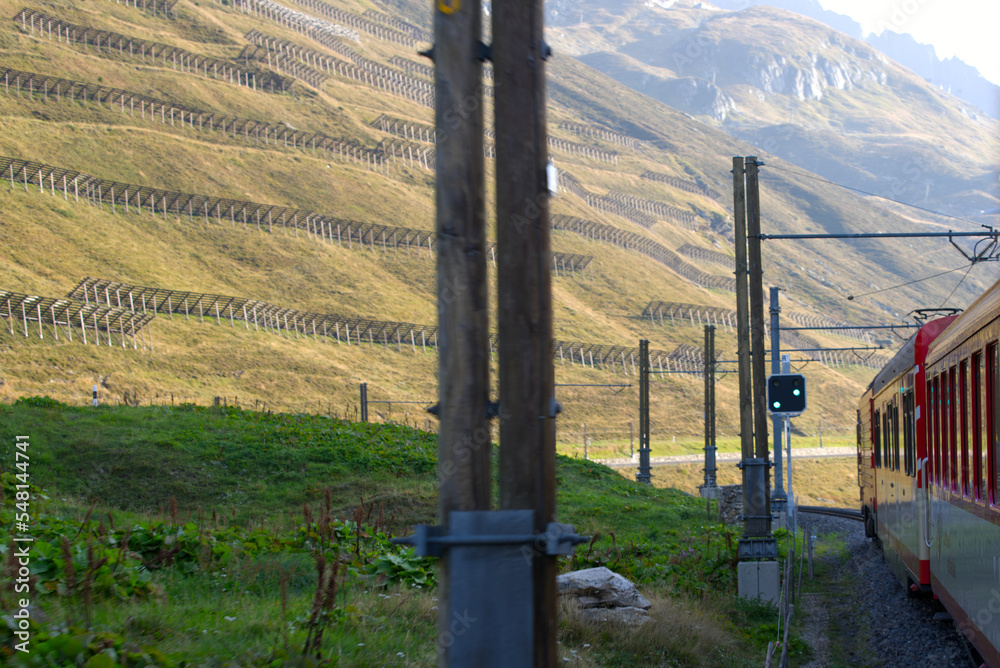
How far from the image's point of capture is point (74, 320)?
51594mm

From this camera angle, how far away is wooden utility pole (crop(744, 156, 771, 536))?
39.9ft

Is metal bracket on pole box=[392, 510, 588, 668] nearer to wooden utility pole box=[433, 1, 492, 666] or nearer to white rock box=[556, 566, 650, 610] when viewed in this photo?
wooden utility pole box=[433, 1, 492, 666]

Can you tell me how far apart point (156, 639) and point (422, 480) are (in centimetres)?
1420

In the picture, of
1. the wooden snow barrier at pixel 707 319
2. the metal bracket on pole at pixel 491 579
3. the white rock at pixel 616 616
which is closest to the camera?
the metal bracket on pole at pixel 491 579

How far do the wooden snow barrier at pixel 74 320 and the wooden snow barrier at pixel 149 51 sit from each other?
63.1m

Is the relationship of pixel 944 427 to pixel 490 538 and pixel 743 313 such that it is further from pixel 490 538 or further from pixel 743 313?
pixel 490 538

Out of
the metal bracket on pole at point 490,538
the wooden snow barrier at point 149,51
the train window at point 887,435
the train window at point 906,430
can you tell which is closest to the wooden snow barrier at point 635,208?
the wooden snow barrier at point 149,51

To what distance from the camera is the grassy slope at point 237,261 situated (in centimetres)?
5334

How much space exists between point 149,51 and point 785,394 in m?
116

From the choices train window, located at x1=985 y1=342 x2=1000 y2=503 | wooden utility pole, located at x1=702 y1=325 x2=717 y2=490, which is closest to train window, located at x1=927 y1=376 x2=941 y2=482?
train window, located at x1=985 y1=342 x2=1000 y2=503

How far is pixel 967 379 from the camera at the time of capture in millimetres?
6719

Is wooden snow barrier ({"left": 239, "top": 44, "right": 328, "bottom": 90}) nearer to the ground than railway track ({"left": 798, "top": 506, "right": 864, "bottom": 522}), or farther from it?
farther from it

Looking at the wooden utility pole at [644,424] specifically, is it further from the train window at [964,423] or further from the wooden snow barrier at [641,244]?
the wooden snow barrier at [641,244]

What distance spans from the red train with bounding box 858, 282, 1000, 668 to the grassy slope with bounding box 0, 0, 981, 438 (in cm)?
2460
